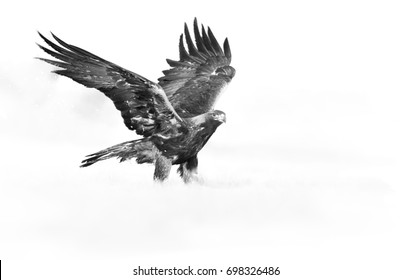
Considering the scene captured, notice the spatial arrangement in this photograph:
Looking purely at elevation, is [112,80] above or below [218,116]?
above

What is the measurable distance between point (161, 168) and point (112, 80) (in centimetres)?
183

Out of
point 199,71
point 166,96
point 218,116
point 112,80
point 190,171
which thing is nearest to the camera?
point 112,80

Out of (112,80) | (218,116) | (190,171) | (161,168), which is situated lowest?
(161,168)

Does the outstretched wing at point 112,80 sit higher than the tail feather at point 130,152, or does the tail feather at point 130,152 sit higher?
the outstretched wing at point 112,80

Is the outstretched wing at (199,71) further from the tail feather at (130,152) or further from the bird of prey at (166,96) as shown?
the tail feather at (130,152)

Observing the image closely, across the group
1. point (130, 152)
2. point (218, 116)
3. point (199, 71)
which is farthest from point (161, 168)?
point (199, 71)

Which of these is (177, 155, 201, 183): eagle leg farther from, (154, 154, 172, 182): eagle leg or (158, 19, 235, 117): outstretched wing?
(158, 19, 235, 117): outstretched wing

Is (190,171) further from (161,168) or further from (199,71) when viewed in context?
(199,71)

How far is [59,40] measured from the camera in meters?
10.8

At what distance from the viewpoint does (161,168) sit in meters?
12.0

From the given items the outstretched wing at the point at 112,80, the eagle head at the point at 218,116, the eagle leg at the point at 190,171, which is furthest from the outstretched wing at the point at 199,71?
the outstretched wing at the point at 112,80

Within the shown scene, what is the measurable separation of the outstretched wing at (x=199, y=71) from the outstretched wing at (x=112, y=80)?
5.57 feet

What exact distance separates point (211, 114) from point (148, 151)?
1275mm

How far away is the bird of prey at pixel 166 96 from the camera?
11.0 meters
